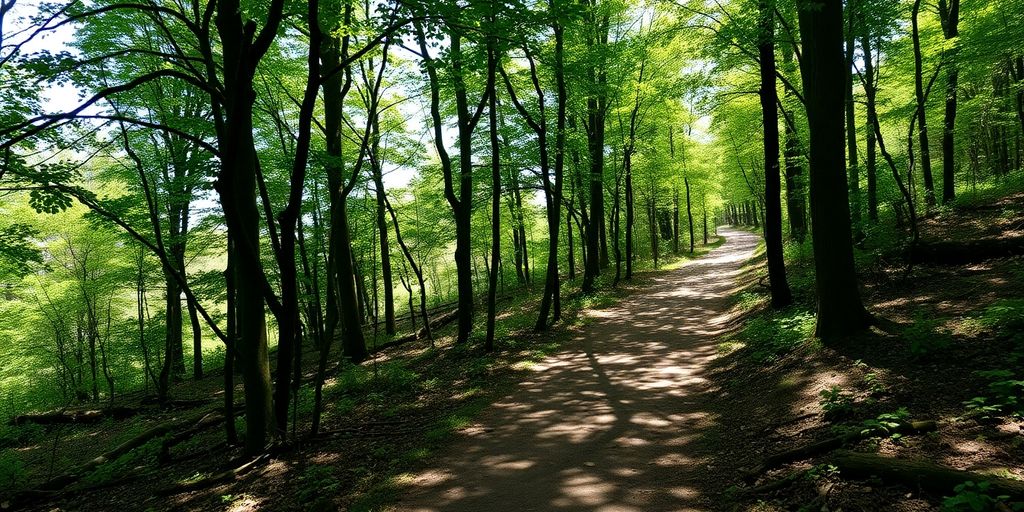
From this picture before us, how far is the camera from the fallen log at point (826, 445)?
388 cm

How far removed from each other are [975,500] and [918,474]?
53 centimetres

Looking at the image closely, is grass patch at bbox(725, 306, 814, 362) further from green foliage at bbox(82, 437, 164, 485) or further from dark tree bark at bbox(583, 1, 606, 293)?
green foliage at bbox(82, 437, 164, 485)

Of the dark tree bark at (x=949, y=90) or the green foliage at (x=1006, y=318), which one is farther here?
the dark tree bark at (x=949, y=90)

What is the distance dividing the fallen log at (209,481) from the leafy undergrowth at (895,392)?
20.5 ft

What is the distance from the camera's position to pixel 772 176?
10641 mm

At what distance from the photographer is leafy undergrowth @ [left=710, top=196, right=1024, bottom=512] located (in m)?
3.36

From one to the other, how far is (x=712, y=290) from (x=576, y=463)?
13.4 meters

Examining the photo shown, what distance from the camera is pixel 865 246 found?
42.1 feet

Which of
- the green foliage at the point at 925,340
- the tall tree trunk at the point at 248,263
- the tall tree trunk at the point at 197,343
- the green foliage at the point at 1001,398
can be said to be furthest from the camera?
the tall tree trunk at the point at 197,343

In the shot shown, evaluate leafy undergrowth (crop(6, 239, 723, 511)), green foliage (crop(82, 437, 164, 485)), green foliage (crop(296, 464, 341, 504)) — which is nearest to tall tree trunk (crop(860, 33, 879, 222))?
leafy undergrowth (crop(6, 239, 723, 511))

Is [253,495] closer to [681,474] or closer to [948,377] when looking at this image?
[681,474]

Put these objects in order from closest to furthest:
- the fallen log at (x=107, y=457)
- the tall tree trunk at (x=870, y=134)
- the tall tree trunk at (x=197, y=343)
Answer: the fallen log at (x=107, y=457)
the tall tree trunk at (x=870, y=134)
the tall tree trunk at (x=197, y=343)

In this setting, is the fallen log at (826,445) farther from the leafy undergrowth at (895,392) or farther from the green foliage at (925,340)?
the green foliage at (925,340)

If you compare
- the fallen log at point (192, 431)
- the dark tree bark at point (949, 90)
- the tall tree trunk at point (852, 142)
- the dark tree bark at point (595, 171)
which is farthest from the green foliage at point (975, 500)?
the dark tree bark at point (949, 90)
